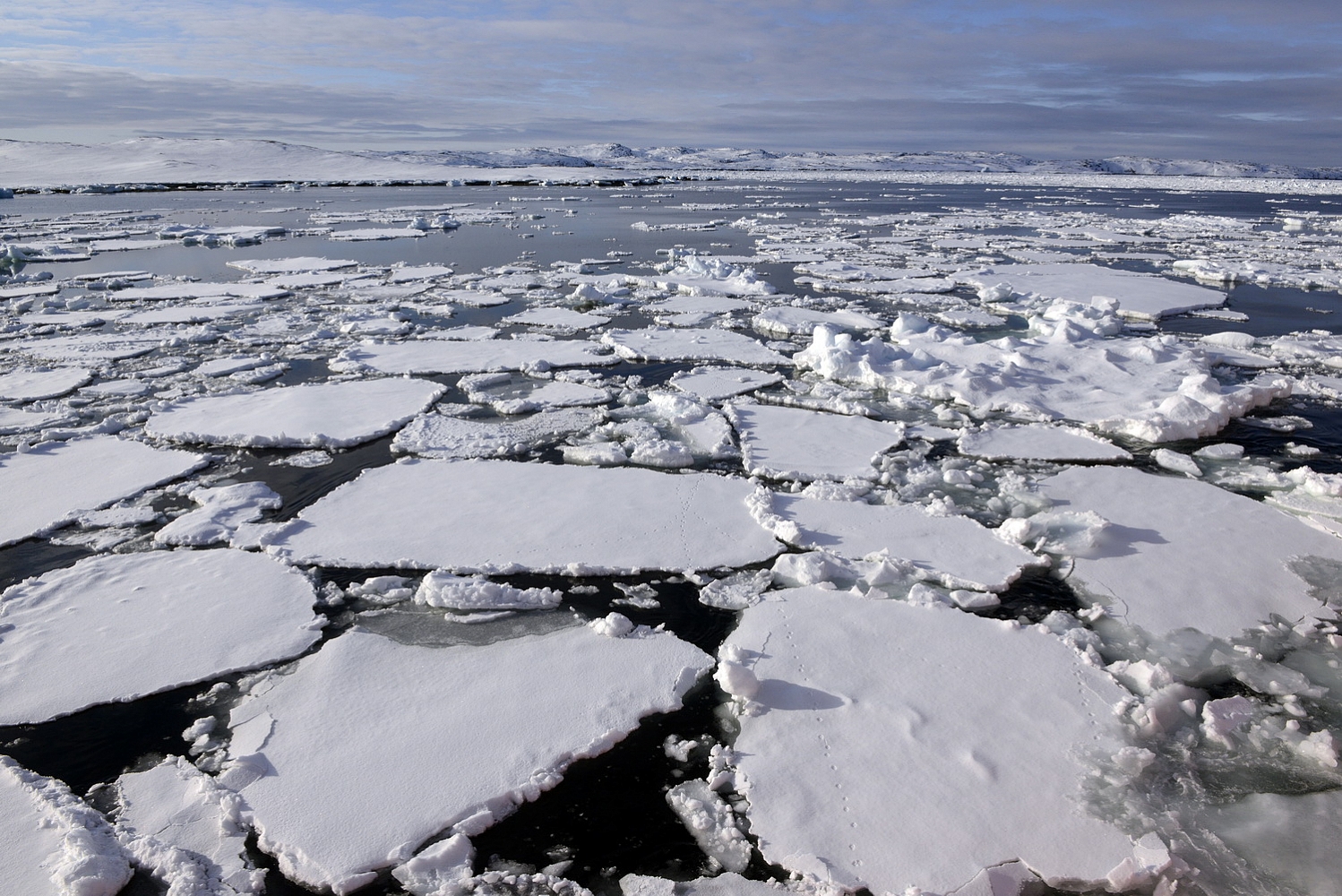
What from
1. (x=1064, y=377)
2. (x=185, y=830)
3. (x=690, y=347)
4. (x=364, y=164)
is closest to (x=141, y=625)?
(x=185, y=830)

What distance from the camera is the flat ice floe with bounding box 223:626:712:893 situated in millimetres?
2598

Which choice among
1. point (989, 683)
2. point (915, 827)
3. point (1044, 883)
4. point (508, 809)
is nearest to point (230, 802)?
point (508, 809)

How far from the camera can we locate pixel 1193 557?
4.24 meters

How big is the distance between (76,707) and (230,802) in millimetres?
1105

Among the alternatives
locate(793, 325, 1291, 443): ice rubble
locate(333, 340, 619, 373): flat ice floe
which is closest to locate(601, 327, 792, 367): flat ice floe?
locate(333, 340, 619, 373): flat ice floe

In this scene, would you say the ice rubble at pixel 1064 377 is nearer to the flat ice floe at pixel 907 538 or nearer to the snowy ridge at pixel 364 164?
the flat ice floe at pixel 907 538

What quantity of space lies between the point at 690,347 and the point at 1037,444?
13.9 ft

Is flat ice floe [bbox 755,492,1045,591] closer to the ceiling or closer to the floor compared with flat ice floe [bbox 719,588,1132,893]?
closer to the ceiling

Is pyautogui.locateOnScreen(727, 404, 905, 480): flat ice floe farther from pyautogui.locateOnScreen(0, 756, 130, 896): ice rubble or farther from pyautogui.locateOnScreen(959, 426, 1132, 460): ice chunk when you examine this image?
pyautogui.locateOnScreen(0, 756, 130, 896): ice rubble

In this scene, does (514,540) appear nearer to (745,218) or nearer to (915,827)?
(915,827)

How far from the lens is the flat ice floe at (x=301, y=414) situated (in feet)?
19.9

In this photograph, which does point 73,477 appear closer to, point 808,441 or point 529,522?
point 529,522

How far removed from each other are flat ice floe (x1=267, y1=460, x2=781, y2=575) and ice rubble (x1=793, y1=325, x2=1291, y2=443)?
9.85ft

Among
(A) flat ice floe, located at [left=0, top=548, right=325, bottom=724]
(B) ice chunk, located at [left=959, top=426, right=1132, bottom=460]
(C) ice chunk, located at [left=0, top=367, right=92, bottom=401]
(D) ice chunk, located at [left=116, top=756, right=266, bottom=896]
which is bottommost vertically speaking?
(D) ice chunk, located at [left=116, top=756, right=266, bottom=896]
